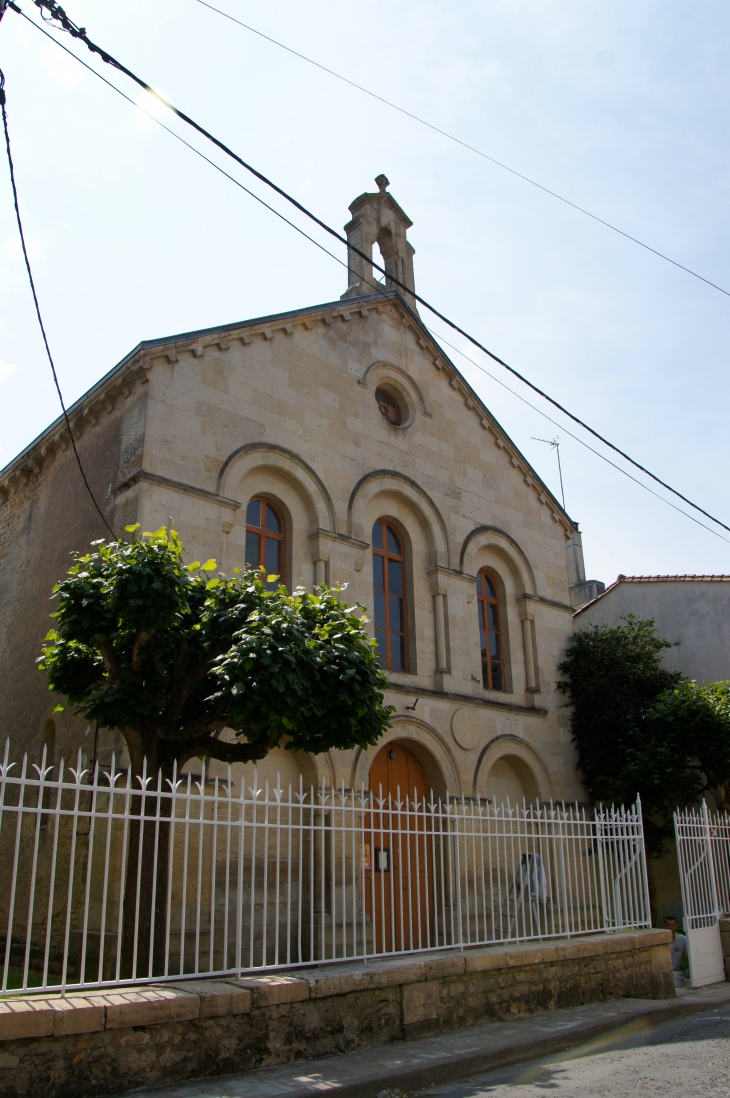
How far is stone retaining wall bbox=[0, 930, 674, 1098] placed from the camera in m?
5.31

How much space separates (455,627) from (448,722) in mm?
1668

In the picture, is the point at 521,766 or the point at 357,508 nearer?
the point at 357,508

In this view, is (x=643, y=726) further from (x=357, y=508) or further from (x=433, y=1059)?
(x=433, y=1059)

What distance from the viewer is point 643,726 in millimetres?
15570

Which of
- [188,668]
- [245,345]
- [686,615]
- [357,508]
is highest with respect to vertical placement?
[245,345]

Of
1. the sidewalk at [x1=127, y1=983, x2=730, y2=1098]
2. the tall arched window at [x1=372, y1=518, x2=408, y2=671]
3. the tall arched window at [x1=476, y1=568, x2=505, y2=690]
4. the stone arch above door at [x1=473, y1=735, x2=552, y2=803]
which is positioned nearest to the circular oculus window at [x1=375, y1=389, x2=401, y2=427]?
the tall arched window at [x1=372, y1=518, x2=408, y2=671]

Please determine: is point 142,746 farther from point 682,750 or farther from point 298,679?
point 682,750

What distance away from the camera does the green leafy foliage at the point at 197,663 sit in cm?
730

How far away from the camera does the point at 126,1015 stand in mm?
5613

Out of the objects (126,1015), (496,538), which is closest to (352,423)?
(496,538)

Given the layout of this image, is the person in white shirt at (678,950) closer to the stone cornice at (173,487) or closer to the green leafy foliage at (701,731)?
the green leafy foliage at (701,731)

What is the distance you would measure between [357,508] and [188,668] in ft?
19.5

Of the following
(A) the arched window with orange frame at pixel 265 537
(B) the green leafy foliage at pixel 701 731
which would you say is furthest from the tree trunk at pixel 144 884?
(B) the green leafy foliage at pixel 701 731

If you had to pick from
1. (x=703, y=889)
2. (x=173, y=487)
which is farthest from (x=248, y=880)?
(x=703, y=889)
